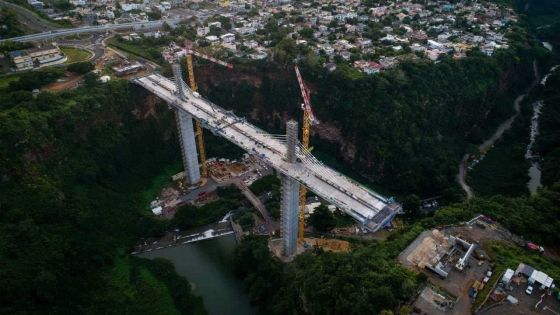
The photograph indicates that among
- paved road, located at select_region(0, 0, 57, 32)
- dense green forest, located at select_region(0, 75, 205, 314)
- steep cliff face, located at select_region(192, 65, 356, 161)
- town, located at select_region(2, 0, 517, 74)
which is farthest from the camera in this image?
paved road, located at select_region(0, 0, 57, 32)

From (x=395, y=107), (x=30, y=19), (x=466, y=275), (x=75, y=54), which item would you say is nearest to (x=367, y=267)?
(x=466, y=275)

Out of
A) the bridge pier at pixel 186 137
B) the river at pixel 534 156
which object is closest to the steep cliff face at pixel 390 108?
the river at pixel 534 156

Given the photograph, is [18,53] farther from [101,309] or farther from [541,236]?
[541,236]

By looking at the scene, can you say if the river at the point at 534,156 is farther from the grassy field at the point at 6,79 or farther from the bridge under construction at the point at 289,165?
the grassy field at the point at 6,79

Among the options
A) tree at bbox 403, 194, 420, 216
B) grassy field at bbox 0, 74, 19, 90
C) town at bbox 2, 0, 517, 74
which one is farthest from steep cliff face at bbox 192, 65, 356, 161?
grassy field at bbox 0, 74, 19, 90

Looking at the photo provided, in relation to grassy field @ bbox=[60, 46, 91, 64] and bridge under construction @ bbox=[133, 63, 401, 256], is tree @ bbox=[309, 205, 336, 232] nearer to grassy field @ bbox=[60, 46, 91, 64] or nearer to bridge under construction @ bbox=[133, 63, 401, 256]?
bridge under construction @ bbox=[133, 63, 401, 256]

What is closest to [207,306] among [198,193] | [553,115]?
[198,193]
